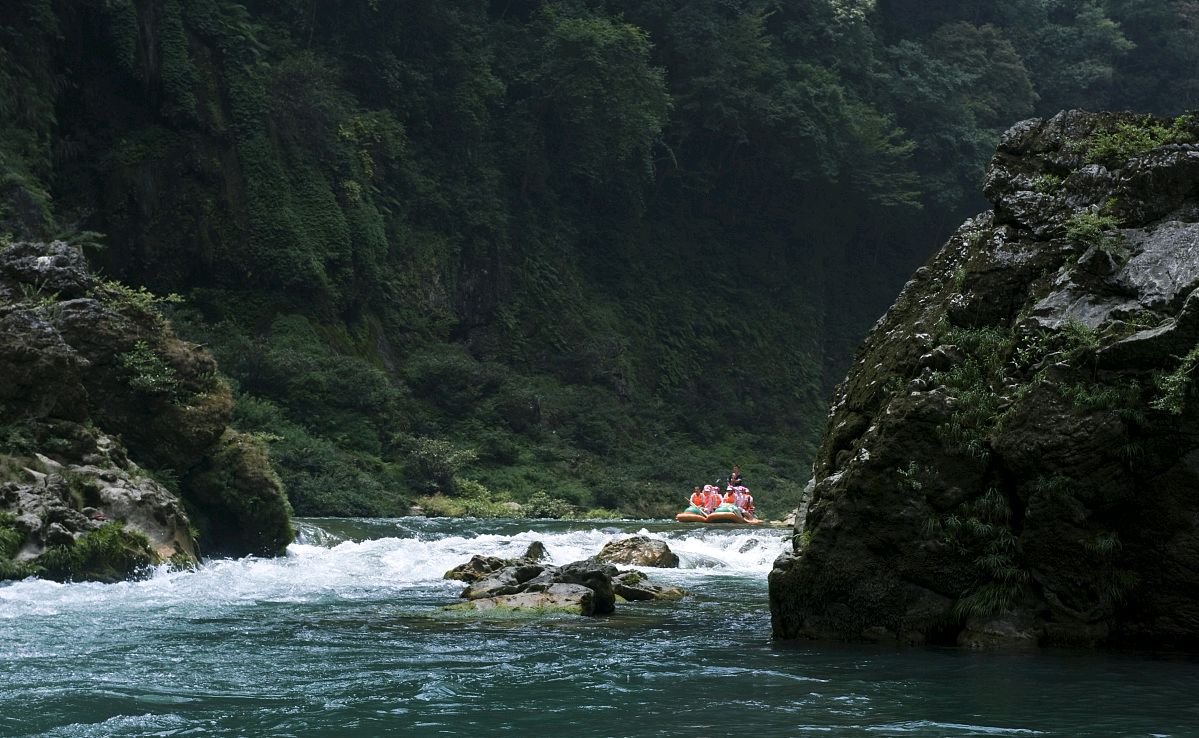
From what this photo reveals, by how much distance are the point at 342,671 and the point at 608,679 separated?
6.21 feet

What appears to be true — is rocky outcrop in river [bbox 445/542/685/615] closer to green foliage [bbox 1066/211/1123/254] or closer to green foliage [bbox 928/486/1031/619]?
green foliage [bbox 928/486/1031/619]

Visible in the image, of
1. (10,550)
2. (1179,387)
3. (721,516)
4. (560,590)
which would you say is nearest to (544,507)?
(721,516)

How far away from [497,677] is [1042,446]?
4.34 m

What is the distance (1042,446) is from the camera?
9609mm

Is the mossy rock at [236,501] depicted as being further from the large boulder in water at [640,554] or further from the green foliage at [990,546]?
the green foliage at [990,546]

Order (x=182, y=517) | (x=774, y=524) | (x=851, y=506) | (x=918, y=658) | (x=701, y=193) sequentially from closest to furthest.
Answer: (x=918, y=658) → (x=851, y=506) → (x=182, y=517) → (x=774, y=524) → (x=701, y=193)

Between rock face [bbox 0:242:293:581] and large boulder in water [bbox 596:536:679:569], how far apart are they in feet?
15.7

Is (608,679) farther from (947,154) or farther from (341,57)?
(947,154)

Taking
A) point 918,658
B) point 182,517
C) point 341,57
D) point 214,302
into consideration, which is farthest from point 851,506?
point 341,57

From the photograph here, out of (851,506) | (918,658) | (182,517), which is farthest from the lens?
(182,517)

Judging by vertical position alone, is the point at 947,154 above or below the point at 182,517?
above

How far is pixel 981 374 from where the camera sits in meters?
10.4

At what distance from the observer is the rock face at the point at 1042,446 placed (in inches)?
374

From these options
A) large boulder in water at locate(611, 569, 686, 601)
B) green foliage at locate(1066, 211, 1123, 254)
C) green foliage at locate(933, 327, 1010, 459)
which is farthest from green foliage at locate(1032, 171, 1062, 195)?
large boulder in water at locate(611, 569, 686, 601)
